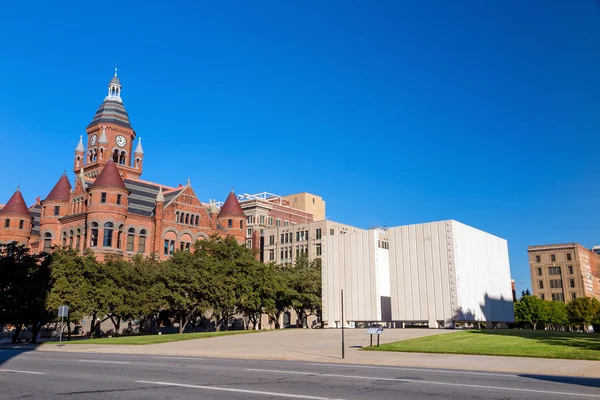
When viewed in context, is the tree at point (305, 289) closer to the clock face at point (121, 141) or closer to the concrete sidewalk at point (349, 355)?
the concrete sidewalk at point (349, 355)

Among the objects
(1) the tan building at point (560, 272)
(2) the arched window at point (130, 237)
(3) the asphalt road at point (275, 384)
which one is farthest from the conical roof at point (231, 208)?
(1) the tan building at point (560, 272)

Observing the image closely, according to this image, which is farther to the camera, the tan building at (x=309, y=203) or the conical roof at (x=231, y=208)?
the tan building at (x=309, y=203)

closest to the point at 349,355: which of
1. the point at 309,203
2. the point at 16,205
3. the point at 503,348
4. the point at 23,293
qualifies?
the point at 503,348

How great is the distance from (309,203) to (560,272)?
2583 inches

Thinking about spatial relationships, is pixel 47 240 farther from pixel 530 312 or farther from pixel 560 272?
pixel 560 272

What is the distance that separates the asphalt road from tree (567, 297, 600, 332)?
100301 millimetres

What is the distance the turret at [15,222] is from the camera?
70.6m

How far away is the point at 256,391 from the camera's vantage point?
11906 millimetres

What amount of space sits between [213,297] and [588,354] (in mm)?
35028

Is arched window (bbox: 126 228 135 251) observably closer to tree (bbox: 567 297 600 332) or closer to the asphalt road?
the asphalt road

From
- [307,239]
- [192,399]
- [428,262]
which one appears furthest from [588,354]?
[307,239]

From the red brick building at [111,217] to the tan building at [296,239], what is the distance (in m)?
21.9

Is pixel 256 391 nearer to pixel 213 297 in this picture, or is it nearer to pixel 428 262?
pixel 428 262

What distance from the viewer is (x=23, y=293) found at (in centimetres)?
4269
